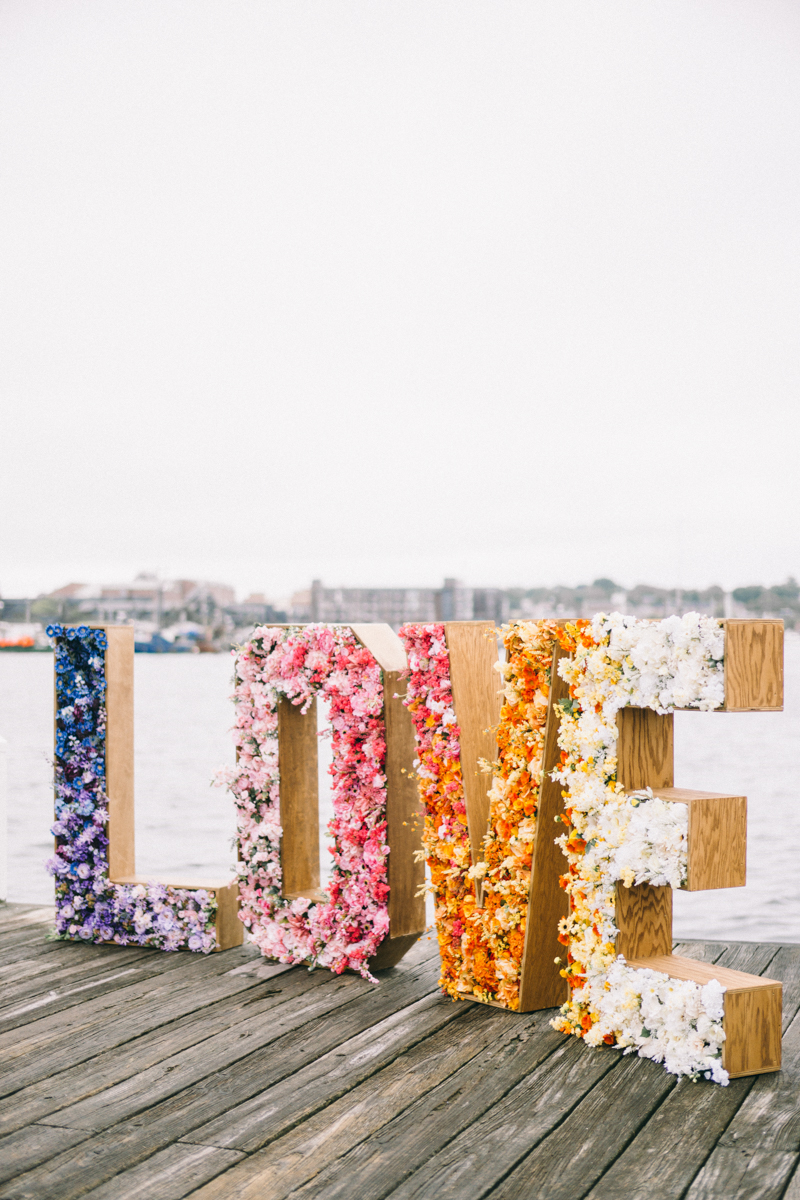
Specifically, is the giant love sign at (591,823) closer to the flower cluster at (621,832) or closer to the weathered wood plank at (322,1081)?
the flower cluster at (621,832)

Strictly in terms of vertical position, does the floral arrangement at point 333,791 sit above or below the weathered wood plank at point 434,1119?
above

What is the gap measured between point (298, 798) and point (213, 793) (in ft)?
53.7

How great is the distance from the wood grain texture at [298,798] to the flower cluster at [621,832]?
125 centimetres

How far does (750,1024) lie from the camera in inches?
120

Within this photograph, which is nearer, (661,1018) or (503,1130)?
(503,1130)

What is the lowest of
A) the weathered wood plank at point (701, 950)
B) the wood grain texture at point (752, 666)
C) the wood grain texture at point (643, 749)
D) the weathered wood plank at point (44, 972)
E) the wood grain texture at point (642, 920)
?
the weathered wood plank at point (701, 950)

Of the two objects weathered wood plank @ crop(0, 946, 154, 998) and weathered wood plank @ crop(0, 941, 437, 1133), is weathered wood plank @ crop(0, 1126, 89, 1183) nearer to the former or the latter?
weathered wood plank @ crop(0, 941, 437, 1133)

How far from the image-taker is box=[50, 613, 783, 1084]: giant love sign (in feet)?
10.1

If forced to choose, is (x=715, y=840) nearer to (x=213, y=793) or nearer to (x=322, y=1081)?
(x=322, y=1081)

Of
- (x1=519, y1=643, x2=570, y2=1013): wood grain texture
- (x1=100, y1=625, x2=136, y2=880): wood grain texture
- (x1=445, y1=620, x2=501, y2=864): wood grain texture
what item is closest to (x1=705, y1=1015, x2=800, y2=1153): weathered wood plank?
A: (x1=519, y1=643, x2=570, y2=1013): wood grain texture

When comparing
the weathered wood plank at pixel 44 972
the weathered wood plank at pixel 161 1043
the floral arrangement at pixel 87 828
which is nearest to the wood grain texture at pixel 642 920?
the weathered wood plank at pixel 161 1043

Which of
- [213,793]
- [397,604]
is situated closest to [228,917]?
[213,793]

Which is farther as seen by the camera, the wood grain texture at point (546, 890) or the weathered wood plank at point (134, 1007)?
the wood grain texture at point (546, 890)

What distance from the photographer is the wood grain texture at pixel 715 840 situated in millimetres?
3049
